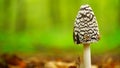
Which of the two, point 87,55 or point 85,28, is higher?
point 85,28

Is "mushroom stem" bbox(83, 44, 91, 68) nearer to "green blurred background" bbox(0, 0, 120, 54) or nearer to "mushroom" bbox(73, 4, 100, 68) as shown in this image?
"mushroom" bbox(73, 4, 100, 68)

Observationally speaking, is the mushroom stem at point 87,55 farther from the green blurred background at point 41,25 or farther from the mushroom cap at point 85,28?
the green blurred background at point 41,25

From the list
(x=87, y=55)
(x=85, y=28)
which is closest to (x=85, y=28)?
(x=85, y=28)

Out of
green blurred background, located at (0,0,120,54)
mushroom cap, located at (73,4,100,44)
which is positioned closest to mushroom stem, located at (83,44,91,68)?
mushroom cap, located at (73,4,100,44)

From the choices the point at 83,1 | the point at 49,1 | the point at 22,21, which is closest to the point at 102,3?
the point at 83,1

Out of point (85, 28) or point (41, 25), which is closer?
point (85, 28)

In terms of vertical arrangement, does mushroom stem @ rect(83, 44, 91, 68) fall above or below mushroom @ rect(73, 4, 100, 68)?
below

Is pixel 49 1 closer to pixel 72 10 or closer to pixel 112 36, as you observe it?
pixel 72 10

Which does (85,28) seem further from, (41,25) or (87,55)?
(41,25)
